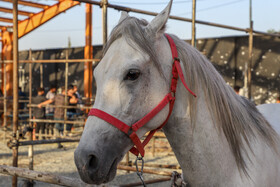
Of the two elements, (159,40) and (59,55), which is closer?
(159,40)

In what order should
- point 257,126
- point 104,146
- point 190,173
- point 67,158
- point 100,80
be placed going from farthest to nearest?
point 67,158, point 257,126, point 190,173, point 100,80, point 104,146

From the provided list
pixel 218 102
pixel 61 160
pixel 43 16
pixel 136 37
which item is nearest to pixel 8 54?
pixel 43 16

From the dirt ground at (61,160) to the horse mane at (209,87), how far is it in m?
3.53

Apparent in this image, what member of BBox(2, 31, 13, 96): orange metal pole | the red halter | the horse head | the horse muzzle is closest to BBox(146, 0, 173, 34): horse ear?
the horse head

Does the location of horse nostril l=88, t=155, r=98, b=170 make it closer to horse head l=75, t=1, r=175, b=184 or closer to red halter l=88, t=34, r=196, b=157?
horse head l=75, t=1, r=175, b=184

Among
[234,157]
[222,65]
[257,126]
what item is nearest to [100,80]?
[234,157]

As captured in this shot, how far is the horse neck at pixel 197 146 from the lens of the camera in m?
1.52

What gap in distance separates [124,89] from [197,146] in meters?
0.48

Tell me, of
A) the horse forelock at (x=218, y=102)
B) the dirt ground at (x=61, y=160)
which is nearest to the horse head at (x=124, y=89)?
the horse forelock at (x=218, y=102)

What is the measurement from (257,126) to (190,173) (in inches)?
21.6

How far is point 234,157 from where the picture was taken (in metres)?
1.58

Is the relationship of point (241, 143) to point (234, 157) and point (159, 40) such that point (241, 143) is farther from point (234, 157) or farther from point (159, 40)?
point (159, 40)

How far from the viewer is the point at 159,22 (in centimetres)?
147

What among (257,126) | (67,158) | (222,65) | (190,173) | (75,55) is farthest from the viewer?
(75,55)
